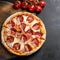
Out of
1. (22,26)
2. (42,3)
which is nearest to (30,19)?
(22,26)

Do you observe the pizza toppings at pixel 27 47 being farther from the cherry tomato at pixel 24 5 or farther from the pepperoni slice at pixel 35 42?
the cherry tomato at pixel 24 5

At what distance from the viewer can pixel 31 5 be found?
187 centimetres

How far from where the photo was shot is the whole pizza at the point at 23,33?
1.72 meters

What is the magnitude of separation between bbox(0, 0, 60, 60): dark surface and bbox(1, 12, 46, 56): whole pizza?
0.28 ft

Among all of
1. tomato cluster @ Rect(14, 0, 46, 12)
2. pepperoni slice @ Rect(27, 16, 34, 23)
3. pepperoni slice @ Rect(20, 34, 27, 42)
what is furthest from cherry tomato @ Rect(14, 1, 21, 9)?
pepperoni slice @ Rect(20, 34, 27, 42)

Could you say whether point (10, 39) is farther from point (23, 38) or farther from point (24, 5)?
point (24, 5)

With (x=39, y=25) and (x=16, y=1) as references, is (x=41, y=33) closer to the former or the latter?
(x=39, y=25)

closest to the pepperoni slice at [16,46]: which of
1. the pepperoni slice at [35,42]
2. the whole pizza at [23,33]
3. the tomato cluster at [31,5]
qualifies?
the whole pizza at [23,33]

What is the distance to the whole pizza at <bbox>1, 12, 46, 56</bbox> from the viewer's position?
1716 mm

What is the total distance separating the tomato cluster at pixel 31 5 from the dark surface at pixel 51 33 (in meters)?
0.05

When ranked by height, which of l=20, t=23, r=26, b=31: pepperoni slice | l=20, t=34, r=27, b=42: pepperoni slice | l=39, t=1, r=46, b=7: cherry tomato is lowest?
l=20, t=34, r=27, b=42: pepperoni slice

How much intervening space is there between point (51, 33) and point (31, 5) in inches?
11.3

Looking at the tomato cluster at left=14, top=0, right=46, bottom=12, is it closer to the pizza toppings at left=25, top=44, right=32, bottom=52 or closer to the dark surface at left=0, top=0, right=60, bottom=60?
the dark surface at left=0, top=0, right=60, bottom=60

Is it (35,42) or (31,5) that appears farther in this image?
(31,5)
